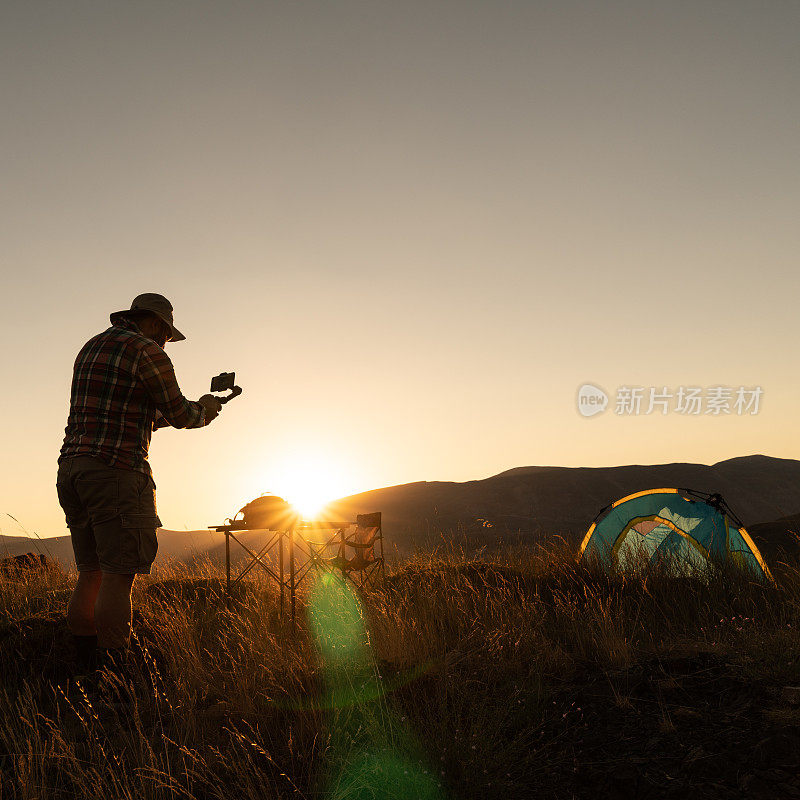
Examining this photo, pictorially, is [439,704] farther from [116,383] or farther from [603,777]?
[116,383]

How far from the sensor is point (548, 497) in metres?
46.0

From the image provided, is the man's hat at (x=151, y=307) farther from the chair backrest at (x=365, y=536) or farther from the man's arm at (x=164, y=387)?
the chair backrest at (x=365, y=536)

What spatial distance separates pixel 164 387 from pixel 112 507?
0.67 m

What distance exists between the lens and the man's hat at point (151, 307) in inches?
137

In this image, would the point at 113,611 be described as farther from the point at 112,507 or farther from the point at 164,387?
the point at 164,387

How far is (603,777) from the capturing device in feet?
6.62

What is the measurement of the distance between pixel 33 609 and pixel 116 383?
8.66 ft

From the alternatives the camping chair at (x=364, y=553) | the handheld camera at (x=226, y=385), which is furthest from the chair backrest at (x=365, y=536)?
the handheld camera at (x=226, y=385)

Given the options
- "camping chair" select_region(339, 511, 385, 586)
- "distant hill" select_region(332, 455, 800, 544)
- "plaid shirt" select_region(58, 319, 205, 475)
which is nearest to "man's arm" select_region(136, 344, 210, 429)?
"plaid shirt" select_region(58, 319, 205, 475)

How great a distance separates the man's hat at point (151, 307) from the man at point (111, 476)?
9 centimetres

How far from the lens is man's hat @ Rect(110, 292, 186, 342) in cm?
349

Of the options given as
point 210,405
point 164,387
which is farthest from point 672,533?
point 164,387

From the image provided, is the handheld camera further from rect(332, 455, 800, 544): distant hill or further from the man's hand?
rect(332, 455, 800, 544): distant hill

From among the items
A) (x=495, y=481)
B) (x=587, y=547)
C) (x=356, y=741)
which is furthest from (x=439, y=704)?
(x=495, y=481)
